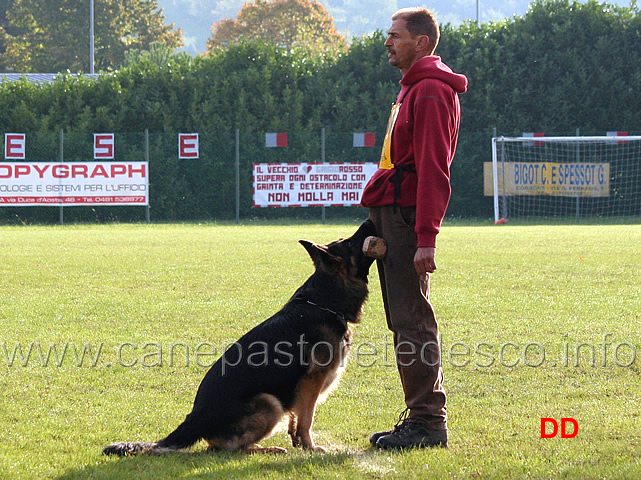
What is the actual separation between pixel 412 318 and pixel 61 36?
52.4 metres

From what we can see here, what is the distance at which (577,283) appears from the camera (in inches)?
379

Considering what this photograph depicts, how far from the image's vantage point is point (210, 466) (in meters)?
3.73

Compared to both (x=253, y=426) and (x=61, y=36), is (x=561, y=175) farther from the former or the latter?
(x=61, y=36)

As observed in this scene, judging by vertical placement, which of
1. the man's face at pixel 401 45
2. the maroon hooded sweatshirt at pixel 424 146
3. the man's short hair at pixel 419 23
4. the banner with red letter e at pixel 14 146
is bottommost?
the maroon hooded sweatshirt at pixel 424 146

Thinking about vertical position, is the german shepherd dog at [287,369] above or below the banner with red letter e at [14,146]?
below

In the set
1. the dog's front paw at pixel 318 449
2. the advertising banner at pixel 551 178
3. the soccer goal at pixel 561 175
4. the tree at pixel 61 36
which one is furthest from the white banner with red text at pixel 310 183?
the tree at pixel 61 36

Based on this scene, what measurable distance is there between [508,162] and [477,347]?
1753cm

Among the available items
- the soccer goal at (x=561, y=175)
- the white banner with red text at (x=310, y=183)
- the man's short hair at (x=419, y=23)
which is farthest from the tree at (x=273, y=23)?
the man's short hair at (x=419, y=23)

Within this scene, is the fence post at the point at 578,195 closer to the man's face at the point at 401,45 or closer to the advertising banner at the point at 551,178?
the advertising banner at the point at 551,178

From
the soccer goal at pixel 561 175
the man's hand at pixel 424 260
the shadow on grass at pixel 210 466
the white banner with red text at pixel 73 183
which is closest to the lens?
the shadow on grass at pixel 210 466

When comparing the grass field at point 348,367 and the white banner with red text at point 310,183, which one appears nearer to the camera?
the grass field at point 348,367

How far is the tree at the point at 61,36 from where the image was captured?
51.9 m

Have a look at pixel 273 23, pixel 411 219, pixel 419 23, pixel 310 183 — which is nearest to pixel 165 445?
pixel 411 219

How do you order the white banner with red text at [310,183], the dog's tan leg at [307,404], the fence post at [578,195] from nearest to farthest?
the dog's tan leg at [307,404] → the white banner with red text at [310,183] → the fence post at [578,195]
